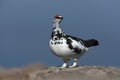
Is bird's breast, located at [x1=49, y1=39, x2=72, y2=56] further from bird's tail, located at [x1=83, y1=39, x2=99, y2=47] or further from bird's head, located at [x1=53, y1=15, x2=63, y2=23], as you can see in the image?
bird's tail, located at [x1=83, y1=39, x2=99, y2=47]

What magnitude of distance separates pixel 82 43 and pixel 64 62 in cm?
64

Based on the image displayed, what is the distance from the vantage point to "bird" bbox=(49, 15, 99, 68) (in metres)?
12.6

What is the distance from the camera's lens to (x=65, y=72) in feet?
42.0

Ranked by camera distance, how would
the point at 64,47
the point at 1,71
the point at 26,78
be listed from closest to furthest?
the point at 64,47
the point at 26,78
the point at 1,71

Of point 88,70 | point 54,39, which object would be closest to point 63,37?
point 54,39

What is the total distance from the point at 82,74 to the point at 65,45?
0.82 m

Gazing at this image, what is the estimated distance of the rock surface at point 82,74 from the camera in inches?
503

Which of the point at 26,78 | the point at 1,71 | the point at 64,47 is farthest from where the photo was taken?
the point at 1,71

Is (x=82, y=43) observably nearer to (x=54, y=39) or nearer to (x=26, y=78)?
(x=54, y=39)

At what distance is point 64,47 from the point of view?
12.6 metres

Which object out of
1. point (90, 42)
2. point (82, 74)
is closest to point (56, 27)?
point (90, 42)

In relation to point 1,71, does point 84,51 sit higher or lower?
lower

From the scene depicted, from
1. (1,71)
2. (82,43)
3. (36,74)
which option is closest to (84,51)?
(82,43)

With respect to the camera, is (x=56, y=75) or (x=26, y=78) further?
(x=26, y=78)
